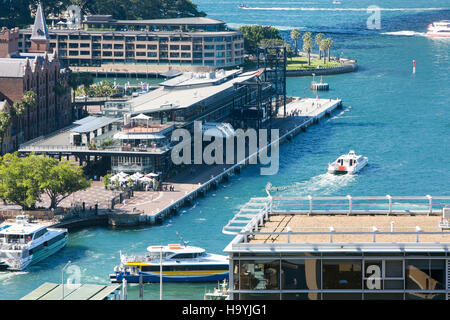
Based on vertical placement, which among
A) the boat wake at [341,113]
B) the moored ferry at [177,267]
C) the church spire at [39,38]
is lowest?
the moored ferry at [177,267]

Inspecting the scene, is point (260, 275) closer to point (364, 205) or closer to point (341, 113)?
point (364, 205)

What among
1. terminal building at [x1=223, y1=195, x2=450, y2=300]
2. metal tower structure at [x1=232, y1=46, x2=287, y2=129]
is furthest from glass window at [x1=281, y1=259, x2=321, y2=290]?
metal tower structure at [x1=232, y1=46, x2=287, y2=129]

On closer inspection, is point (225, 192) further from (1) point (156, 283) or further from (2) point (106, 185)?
(1) point (156, 283)

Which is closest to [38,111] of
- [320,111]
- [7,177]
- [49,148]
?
[49,148]

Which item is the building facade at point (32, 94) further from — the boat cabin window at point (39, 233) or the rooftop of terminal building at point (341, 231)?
the rooftop of terminal building at point (341, 231)

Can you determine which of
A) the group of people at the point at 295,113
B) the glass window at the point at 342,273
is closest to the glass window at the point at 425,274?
the glass window at the point at 342,273
